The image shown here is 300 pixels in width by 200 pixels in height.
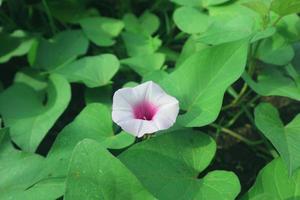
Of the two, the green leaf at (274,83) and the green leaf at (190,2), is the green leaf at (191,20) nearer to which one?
the green leaf at (190,2)

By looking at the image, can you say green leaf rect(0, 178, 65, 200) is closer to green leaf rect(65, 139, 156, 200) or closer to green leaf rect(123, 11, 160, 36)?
green leaf rect(65, 139, 156, 200)

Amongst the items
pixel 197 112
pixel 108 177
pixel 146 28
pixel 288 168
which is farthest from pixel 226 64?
pixel 146 28

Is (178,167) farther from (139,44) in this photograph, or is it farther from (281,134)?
(139,44)

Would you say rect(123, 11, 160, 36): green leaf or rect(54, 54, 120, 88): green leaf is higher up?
rect(54, 54, 120, 88): green leaf

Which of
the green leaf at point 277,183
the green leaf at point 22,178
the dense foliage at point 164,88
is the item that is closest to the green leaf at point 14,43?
the dense foliage at point 164,88

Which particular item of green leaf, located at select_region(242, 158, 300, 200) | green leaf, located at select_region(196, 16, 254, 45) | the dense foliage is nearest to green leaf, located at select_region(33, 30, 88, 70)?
the dense foliage

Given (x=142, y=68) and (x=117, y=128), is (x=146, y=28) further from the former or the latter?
(x=117, y=128)

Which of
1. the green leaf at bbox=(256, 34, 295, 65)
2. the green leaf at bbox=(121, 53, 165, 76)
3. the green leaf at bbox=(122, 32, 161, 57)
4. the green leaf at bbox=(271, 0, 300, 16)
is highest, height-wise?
the green leaf at bbox=(271, 0, 300, 16)
